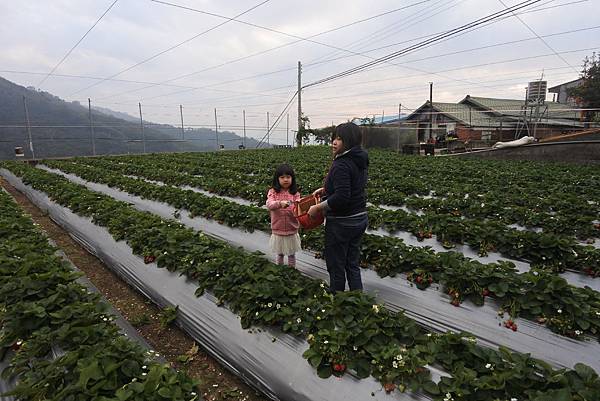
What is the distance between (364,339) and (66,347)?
6.82 feet

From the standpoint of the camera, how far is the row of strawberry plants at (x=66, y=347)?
6.52 feet

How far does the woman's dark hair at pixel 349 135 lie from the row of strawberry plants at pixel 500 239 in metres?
2.58

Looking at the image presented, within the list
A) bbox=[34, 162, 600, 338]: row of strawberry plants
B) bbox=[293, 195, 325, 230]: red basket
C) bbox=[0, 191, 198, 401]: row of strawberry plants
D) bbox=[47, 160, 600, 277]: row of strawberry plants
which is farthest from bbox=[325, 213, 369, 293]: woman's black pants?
bbox=[47, 160, 600, 277]: row of strawberry plants

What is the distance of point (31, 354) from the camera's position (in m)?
2.33

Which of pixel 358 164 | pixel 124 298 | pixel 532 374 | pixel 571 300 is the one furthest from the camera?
pixel 124 298

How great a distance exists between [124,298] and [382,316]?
11.2 ft

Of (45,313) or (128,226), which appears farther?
(128,226)

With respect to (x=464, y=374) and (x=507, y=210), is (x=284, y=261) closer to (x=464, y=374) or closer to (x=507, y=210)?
(x=464, y=374)

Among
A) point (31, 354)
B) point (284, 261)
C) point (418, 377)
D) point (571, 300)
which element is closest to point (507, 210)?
point (571, 300)

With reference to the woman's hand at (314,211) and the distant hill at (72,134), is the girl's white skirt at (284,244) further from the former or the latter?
the distant hill at (72,134)

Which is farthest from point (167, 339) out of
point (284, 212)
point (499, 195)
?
point (499, 195)

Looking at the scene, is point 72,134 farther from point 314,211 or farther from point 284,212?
point 314,211

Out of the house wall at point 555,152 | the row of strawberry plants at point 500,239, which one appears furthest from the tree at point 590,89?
the row of strawberry plants at point 500,239

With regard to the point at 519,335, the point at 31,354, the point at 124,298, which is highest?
the point at 31,354
